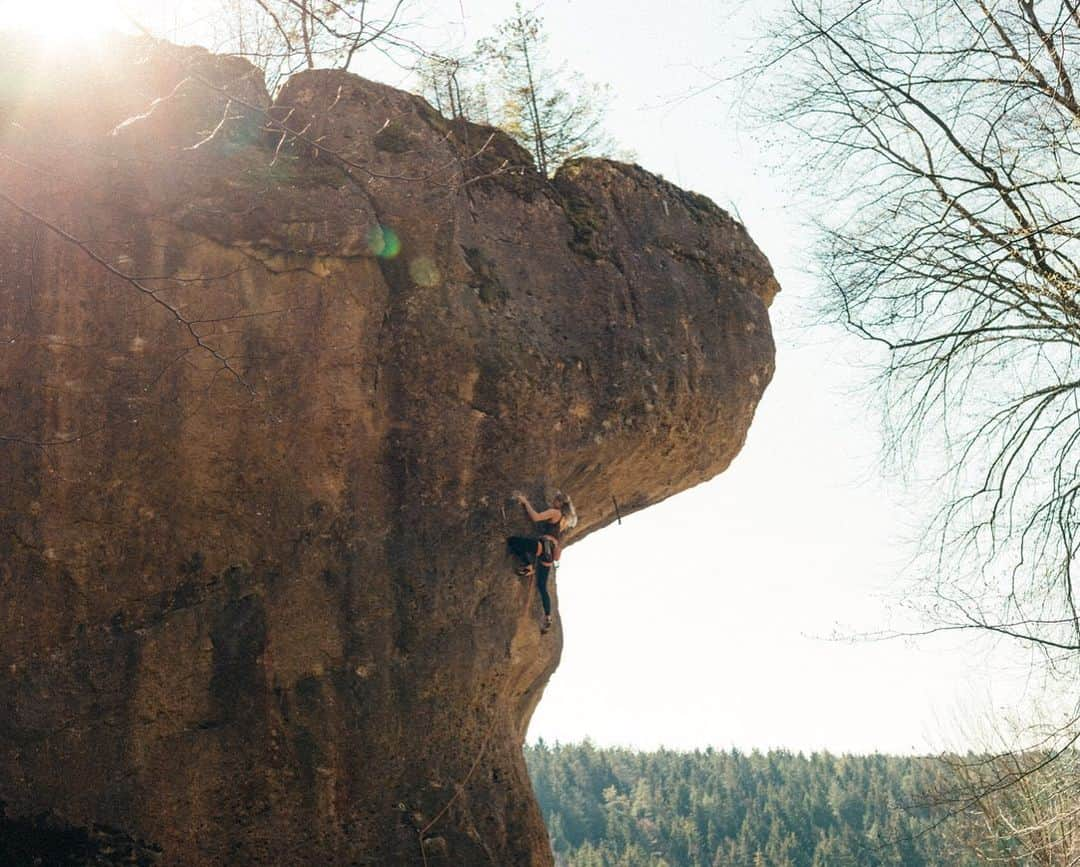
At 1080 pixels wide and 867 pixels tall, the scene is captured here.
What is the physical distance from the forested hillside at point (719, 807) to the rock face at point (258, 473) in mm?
66645

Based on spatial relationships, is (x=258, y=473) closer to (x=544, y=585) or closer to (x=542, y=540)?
(x=542, y=540)

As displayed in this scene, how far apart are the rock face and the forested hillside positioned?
66645 mm

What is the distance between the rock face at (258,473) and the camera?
28.2ft

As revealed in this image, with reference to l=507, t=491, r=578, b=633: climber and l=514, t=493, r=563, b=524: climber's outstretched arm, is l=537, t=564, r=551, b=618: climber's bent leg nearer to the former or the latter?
l=507, t=491, r=578, b=633: climber

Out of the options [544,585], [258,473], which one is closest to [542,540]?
[544,585]

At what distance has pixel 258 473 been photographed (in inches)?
363

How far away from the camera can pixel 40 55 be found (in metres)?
9.04

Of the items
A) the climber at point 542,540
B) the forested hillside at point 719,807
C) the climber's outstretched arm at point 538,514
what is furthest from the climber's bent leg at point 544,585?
the forested hillside at point 719,807

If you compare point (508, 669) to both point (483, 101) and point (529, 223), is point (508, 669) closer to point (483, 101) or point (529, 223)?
point (529, 223)

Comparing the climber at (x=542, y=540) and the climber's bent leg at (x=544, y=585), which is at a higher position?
the climber at (x=542, y=540)

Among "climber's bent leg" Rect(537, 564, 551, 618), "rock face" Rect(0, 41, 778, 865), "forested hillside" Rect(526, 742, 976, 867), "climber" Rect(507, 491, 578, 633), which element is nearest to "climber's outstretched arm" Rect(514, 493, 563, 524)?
"climber" Rect(507, 491, 578, 633)

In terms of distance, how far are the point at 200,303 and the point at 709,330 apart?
4801mm

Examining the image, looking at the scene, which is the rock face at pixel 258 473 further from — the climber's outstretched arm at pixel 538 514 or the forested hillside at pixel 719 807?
the forested hillside at pixel 719 807

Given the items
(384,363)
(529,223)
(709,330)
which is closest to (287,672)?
(384,363)
